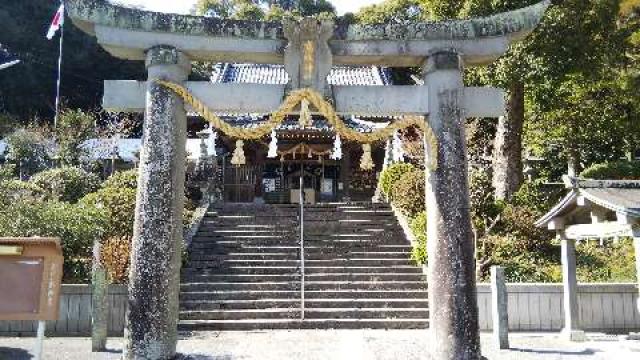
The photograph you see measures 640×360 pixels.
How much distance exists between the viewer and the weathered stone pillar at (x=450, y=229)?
6832 mm

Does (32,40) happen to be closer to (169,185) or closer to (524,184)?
(524,184)

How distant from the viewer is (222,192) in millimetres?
23984

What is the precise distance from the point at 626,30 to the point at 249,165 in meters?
15.5

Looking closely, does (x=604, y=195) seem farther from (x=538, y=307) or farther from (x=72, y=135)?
(x=72, y=135)

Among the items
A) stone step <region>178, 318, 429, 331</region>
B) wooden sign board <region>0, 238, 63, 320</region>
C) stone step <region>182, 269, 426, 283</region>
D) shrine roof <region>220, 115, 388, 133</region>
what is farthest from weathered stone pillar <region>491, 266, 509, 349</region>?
shrine roof <region>220, 115, 388, 133</region>

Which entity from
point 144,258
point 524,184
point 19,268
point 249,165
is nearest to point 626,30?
point 524,184

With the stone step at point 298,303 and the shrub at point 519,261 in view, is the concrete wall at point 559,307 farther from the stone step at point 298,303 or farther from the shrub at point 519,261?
the stone step at point 298,303

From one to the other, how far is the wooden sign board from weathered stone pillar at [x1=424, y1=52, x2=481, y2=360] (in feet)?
14.9

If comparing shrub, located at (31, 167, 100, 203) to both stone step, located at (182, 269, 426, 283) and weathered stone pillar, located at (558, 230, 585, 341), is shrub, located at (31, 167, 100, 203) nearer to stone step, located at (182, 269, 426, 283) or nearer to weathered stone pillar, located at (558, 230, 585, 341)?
stone step, located at (182, 269, 426, 283)

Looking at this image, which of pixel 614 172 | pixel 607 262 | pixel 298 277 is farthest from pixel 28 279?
pixel 614 172

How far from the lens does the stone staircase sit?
12.4 m

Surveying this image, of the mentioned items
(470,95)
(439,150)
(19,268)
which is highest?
(470,95)

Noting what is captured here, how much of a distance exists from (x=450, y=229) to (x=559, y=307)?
6.77 meters

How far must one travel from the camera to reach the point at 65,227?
42.4 ft
